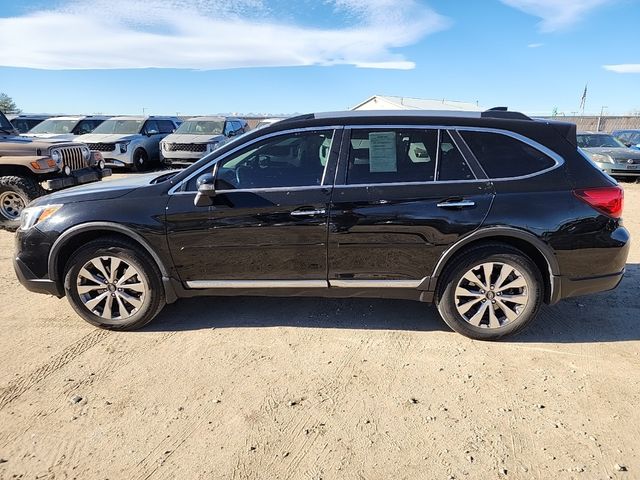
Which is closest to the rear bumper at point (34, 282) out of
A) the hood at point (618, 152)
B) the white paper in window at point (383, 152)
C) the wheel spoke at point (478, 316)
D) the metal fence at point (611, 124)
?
the white paper in window at point (383, 152)

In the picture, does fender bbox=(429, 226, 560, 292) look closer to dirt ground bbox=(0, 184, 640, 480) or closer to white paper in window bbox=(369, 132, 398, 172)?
dirt ground bbox=(0, 184, 640, 480)

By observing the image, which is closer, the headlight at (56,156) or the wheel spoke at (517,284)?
the wheel spoke at (517,284)

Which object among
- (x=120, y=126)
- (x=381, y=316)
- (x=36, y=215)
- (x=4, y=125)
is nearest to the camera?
(x=36, y=215)

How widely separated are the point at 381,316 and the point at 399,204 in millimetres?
1161

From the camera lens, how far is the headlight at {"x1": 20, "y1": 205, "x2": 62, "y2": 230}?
12.4 feet

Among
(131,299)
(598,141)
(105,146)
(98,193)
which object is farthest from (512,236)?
(598,141)

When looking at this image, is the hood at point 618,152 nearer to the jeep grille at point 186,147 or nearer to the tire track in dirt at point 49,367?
the jeep grille at point 186,147

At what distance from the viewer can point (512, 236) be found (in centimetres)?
349

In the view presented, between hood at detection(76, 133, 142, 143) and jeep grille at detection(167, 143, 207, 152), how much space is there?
1334 millimetres

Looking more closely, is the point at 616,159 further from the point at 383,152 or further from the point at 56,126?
the point at 56,126

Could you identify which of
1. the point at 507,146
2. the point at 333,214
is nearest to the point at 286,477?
the point at 333,214

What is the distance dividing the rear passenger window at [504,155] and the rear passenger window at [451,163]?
113mm

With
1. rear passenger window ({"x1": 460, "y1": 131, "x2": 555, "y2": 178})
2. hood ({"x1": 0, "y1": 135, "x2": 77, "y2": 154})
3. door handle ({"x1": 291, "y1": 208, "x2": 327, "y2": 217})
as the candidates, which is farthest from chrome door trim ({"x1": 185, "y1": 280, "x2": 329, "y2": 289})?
hood ({"x1": 0, "y1": 135, "x2": 77, "y2": 154})

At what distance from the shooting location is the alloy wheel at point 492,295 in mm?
3553
